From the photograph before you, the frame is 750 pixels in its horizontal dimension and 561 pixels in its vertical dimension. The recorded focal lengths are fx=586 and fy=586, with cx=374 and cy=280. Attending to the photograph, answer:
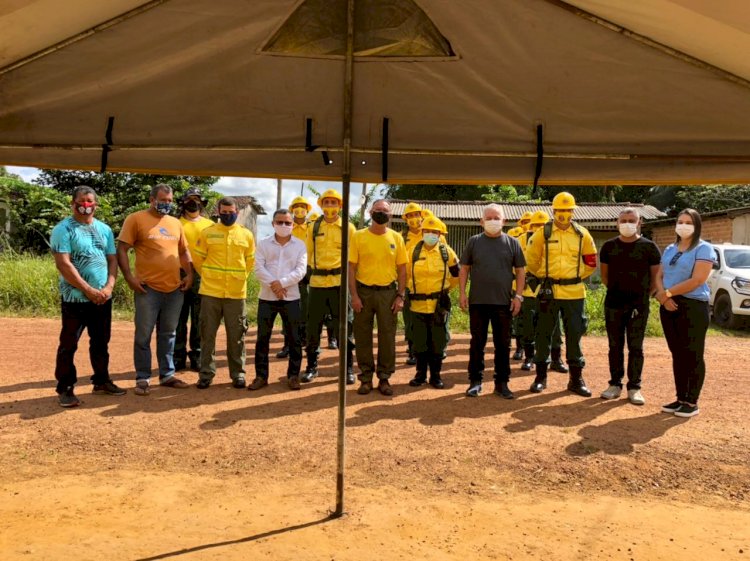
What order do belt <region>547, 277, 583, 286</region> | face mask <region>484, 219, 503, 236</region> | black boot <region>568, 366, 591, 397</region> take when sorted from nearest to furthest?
face mask <region>484, 219, 503, 236</region> → belt <region>547, 277, 583, 286</region> → black boot <region>568, 366, 591, 397</region>

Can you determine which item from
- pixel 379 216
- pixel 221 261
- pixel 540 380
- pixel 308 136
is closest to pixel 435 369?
pixel 540 380

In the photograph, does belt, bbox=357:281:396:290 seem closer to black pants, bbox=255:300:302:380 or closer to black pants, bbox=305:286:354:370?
black pants, bbox=305:286:354:370

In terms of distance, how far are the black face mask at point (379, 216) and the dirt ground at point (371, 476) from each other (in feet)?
6.56

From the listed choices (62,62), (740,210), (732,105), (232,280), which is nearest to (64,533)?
(62,62)

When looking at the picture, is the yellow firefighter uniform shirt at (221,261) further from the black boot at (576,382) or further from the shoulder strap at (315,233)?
the black boot at (576,382)

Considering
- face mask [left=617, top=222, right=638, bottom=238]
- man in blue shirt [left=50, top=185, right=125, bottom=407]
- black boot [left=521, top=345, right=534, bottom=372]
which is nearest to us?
man in blue shirt [left=50, top=185, right=125, bottom=407]

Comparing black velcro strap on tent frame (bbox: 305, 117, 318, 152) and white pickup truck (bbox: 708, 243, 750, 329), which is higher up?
black velcro strap on tent frame (bbox: 305, 117, 318, 152)

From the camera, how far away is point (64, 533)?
3340 millimetres

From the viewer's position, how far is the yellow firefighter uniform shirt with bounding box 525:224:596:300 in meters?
6.77

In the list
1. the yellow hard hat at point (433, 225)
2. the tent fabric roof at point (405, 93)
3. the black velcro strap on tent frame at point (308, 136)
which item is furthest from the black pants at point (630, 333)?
the black velcro strap on tent frame at point (308, 136)

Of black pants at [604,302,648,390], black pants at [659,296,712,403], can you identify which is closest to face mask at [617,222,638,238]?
black pants at [604,302,648,390]

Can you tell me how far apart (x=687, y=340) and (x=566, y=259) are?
1.54 m

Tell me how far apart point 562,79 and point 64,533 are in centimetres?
375

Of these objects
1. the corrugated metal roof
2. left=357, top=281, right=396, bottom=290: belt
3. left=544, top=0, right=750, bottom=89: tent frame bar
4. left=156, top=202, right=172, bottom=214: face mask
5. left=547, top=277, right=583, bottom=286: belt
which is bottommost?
left=357, top=281, right=396, bottom=290: belt
